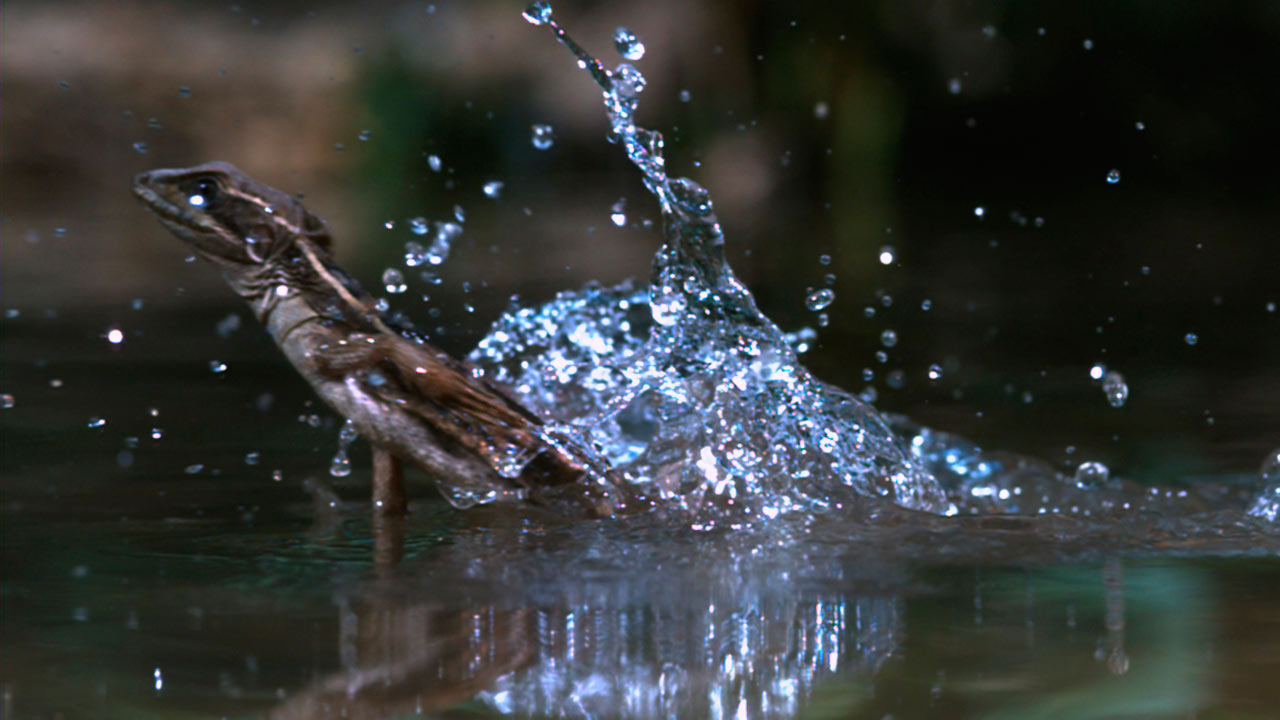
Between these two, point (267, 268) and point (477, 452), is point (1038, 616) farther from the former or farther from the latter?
point (267, 268)

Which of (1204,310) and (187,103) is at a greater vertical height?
(187,103)

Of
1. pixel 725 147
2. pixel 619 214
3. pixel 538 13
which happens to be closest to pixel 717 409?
pixel 619 214

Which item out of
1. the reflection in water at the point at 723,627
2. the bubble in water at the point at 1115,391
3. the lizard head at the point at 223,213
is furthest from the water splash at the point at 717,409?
the bubble in water at the point at 1115,391

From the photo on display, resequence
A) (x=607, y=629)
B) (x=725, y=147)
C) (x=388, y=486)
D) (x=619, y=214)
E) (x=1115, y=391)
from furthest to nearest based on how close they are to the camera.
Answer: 1. (x=725, y=147)
2. (x=1115, y=391)
3. (x=619, y=214)
4. (x=388, y=486)
5. (x=607, y=629)

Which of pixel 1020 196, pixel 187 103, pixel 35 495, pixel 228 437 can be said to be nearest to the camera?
pixel 35 495

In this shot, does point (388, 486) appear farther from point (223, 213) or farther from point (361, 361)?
point (223, 213)

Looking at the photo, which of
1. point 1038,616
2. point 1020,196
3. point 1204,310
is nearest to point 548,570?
point 1038,616

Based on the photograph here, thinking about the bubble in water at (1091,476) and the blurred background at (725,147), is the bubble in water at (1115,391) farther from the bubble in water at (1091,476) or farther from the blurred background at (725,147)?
the blurred background at (725,147)
